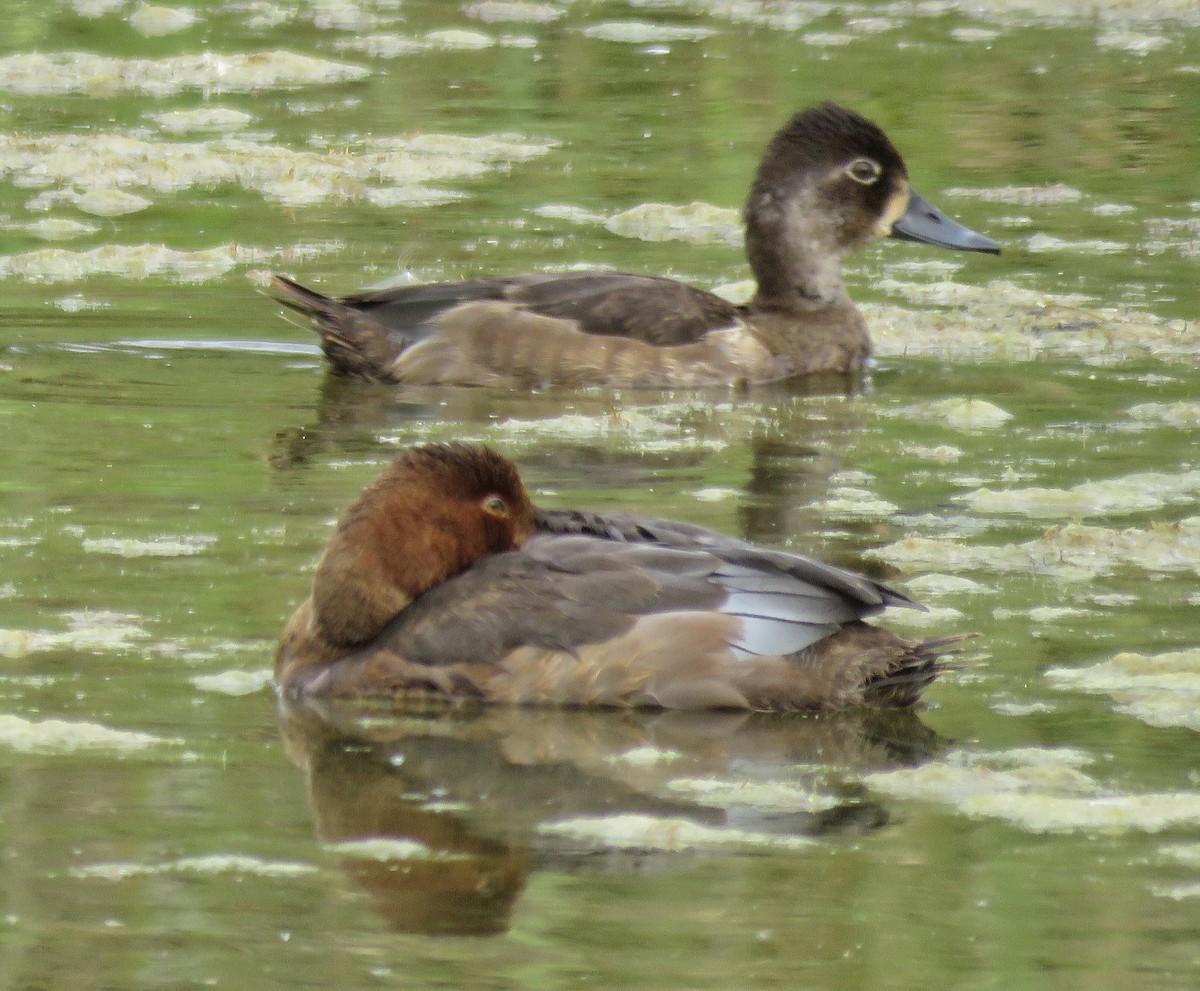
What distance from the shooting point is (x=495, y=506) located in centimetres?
670

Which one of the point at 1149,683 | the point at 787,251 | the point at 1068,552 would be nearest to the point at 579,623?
the point at 1149,683

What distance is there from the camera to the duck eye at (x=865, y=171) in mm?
11766

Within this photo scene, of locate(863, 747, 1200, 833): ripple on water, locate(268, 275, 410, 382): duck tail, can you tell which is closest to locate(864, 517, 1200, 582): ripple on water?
locate(863, 747, 1200, 833): ripple on water

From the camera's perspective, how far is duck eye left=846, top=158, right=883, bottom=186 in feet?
38.6

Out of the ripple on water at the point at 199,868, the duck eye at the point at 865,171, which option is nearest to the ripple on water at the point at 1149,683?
the ripple on water at the point at 199,868

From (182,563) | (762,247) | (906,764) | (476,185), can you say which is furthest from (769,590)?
(476,185)

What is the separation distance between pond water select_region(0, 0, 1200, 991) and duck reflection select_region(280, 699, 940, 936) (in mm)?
16

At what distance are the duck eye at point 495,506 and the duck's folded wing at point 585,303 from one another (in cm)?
413

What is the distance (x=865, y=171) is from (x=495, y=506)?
5.52 m

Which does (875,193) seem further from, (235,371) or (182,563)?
(182,563)

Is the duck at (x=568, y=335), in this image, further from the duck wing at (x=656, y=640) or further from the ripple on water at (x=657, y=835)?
the ripple on water at (x=657, y=835)

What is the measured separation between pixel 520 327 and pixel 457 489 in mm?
4145

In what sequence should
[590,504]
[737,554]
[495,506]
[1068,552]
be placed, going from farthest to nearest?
1. [590,504]
2. [1068,552]
3. [495,506]
4. [737,554]

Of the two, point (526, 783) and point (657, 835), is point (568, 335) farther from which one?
point (657, 835)
